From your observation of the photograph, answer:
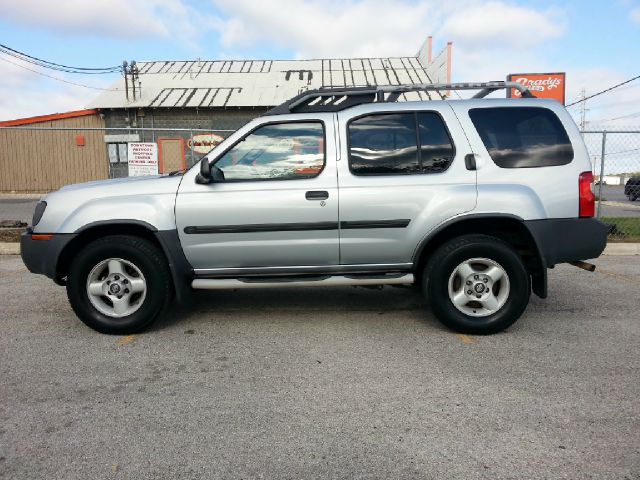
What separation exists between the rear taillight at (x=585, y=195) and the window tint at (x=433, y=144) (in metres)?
1.08

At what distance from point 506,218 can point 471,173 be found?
1.55ft

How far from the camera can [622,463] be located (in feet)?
7.73

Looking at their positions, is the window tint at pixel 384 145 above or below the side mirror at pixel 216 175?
above

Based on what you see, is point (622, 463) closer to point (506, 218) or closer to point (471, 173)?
point (506, 218)

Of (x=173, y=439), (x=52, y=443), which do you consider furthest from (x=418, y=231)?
(x=52, y=443)

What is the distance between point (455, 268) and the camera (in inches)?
164

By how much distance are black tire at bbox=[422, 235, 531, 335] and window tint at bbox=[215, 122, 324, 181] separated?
1.30 metres

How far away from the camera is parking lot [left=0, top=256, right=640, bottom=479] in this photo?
240 centimetres

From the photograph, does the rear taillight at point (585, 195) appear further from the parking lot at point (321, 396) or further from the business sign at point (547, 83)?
the business sign at point (547, 83)

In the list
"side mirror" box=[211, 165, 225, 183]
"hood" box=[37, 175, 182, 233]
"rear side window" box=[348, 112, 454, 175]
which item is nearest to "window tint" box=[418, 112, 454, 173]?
"rear side window" box=[348, 112, 454, 175]

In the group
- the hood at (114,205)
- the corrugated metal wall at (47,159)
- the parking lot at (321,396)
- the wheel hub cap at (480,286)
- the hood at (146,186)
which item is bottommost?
the parking lot at (321,396)

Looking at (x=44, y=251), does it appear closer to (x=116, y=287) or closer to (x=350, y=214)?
(x=116, y=287)

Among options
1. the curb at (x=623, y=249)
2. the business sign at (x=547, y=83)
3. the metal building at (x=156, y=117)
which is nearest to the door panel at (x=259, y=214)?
the curb at (x=623, y=249)

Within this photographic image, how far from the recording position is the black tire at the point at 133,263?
4168 mm
